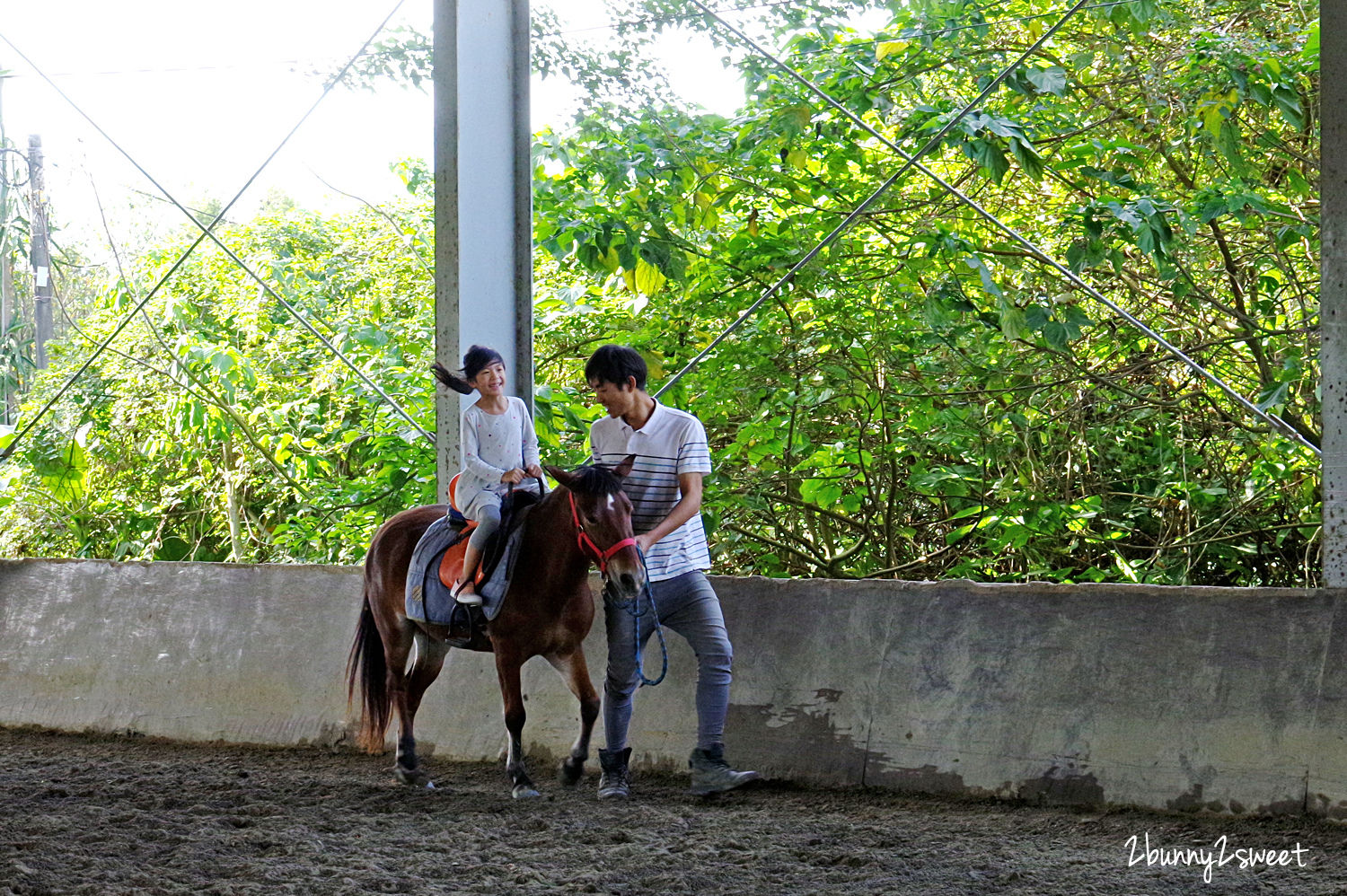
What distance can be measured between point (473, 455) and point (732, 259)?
2.69 metres

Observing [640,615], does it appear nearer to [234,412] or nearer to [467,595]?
[467,595]

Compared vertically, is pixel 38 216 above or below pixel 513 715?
above

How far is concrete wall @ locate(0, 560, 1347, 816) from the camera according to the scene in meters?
4.15

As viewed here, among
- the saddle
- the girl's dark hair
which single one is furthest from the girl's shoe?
the girl's dark hair

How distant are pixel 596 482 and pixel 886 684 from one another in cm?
147

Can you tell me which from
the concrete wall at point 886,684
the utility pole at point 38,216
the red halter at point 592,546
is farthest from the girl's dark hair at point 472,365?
the utility pole at point 38,216

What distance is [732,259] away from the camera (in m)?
6.93

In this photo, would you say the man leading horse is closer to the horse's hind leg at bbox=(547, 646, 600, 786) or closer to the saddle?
the horse's hind leg at bbox=(547, 646, 600, 786)

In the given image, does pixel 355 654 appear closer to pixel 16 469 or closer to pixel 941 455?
pixel 941 455

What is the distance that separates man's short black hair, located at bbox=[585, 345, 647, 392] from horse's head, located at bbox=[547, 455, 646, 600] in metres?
0.41

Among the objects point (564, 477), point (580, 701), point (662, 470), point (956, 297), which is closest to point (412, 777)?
point (580, 701)

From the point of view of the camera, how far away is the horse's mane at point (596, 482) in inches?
176

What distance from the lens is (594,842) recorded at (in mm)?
4020

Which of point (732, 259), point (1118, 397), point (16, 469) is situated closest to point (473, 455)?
point (732, 259)
